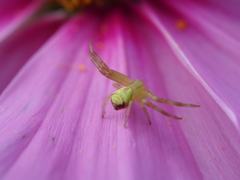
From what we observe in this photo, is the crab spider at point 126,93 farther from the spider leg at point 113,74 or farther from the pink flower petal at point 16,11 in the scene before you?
the pink flower petal at point 16,11

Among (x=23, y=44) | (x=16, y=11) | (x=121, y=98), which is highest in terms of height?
(x=16, y=11)

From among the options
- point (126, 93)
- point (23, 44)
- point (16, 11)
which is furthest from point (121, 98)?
point (16, 11)

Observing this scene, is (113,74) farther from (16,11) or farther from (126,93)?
(16,11)

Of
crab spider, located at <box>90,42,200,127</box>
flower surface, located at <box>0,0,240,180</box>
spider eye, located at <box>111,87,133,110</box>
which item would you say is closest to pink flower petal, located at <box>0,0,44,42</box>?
flower surface, located at <box>0,0,240,180</box>

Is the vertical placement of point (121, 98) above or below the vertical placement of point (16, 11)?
below

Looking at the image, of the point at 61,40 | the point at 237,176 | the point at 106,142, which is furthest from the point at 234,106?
the point at 61,40

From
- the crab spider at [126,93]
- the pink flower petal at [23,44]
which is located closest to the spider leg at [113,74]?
the crab spider at [126,93]

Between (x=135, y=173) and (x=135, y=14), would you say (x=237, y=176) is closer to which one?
(x=135, y=173)
